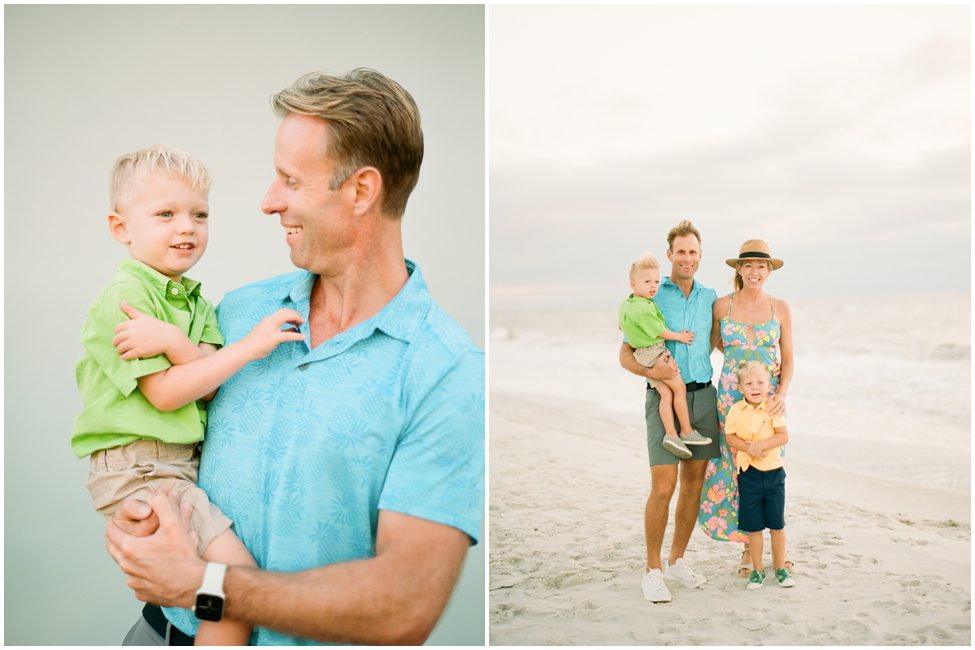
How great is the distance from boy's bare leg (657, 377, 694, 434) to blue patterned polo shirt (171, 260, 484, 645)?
2038 mm

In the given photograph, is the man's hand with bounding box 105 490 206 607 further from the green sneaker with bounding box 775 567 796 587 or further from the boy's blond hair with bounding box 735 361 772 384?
the green sneaker with bounding box 775 567 796 587

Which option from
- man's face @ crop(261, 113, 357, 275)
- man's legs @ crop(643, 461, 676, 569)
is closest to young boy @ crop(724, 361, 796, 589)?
man's legs @ crop(643, 461, 676, 569)

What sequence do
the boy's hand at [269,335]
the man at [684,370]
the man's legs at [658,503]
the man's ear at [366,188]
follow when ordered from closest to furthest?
the boy's hand at [269,335], the man's ear at [366,188], the man at [684,370], the man's legs at [658,503]

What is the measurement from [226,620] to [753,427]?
254 centimetres

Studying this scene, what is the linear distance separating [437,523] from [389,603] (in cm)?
18

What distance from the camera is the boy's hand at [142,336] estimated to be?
195 centimetres

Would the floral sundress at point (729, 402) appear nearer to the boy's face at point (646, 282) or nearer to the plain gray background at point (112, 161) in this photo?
the boy's face at point (646, 282)

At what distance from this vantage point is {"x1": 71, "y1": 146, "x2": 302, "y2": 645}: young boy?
195 cm

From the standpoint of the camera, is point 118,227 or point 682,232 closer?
point 118,227

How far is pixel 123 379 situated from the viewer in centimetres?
197

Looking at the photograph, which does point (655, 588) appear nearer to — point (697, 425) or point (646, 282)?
point (697, 425)

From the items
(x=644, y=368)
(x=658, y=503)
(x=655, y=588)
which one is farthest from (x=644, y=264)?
(x=655, y=588)

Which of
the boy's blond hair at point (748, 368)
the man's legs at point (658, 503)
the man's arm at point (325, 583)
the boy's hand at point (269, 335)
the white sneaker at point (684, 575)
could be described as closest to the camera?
the man's arm at point (325, 583)

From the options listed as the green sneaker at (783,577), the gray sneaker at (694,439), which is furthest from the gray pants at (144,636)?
the green sneaker at (783,577)
